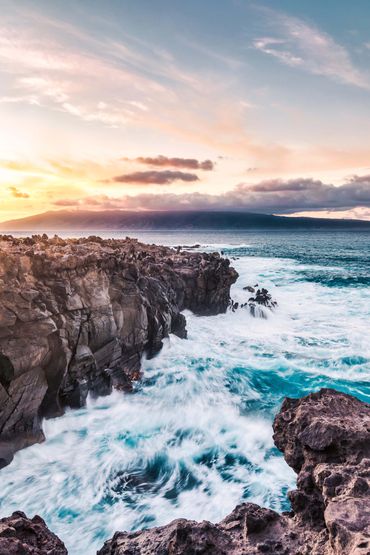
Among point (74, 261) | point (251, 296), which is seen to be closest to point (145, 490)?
point (74, 261)

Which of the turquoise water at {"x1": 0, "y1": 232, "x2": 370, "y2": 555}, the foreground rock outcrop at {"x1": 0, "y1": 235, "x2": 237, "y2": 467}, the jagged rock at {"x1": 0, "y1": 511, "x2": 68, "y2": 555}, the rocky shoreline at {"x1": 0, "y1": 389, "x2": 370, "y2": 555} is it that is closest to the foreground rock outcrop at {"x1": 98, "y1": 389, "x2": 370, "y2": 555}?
the rocky shoreline at {"x1": 0, "y1": 389, "x2": 370, "y2": 555}

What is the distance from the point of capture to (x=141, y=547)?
18.5ft

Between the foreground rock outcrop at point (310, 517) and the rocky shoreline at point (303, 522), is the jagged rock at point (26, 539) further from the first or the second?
the foreground rock outcrop at point (310, 517)

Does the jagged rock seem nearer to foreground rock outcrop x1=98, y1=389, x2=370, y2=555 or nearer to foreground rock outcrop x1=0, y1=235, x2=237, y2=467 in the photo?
foreground rock outcrop x1=98, y1=389, x2=370, y2=555

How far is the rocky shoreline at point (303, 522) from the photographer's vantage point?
4.73m

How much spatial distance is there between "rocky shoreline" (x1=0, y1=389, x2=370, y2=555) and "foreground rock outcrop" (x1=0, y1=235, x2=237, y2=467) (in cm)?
672

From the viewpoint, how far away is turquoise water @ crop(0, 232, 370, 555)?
10.7m

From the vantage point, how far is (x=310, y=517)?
5.73 metres

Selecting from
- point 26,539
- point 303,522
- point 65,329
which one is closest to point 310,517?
point 303,522

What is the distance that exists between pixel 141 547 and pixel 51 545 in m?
1.47

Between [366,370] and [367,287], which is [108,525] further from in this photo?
[367,287]

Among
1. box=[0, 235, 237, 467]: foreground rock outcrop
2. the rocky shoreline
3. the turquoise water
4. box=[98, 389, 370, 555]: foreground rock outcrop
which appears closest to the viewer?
box=[98, 389, 370, 555]: foreground rock outcrop

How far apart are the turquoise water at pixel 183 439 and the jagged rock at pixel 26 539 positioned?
4070 millimetres

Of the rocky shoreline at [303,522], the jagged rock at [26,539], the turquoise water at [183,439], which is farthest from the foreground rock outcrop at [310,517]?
the turquoise water at [183,439]
